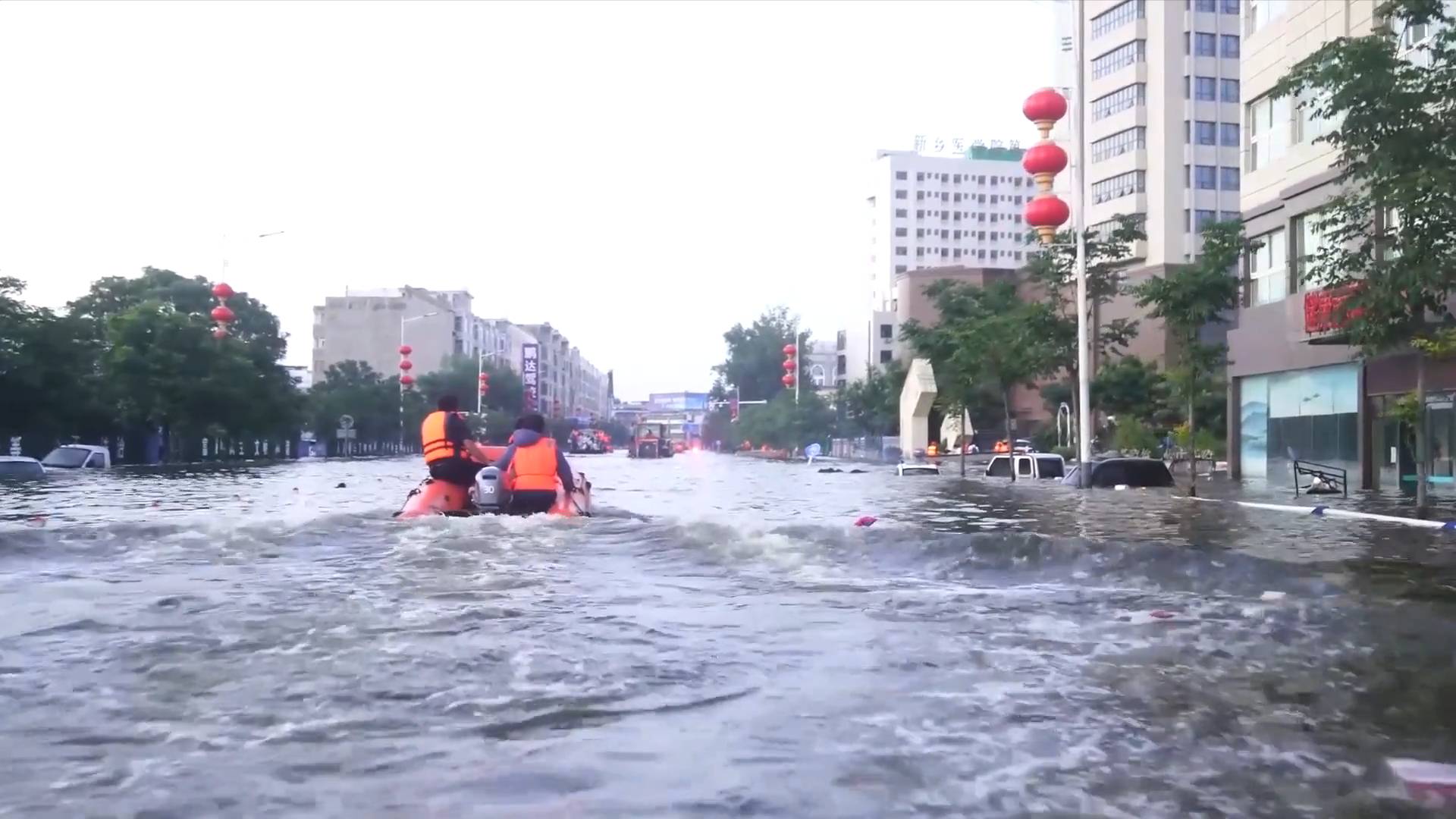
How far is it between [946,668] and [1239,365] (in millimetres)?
30892

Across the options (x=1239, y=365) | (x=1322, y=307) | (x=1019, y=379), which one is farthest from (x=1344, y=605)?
(x=1019, y=379)

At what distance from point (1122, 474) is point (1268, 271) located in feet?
33.8

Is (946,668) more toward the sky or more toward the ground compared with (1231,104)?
more toward the ground

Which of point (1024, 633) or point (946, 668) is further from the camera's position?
point (1024, 633)

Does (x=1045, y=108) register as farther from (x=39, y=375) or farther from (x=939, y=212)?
(x=939, y=212)

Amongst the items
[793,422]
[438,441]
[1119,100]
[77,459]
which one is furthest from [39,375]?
[793,422]

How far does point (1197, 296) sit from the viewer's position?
29094mm

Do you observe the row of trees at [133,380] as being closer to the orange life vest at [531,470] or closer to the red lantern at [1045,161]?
the orange life vest at [531,470]

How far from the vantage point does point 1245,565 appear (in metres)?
12.0

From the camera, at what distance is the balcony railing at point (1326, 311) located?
1994 centimetres

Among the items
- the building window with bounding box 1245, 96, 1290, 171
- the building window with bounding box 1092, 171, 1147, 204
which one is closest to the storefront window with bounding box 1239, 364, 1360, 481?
the building window with bounding box 1245, 96, 1290, 171

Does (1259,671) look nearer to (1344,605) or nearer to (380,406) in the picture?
(1344,605)

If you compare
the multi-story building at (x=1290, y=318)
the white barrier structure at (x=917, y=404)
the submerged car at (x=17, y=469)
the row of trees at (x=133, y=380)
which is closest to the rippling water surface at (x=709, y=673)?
the multi-story building at (x=1290, y=318)

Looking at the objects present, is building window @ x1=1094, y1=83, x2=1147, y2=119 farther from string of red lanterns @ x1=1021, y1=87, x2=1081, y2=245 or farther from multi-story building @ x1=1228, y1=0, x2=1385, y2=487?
string of red lanterns @ x1=1021, y1=87, x2=1081, y2=245
